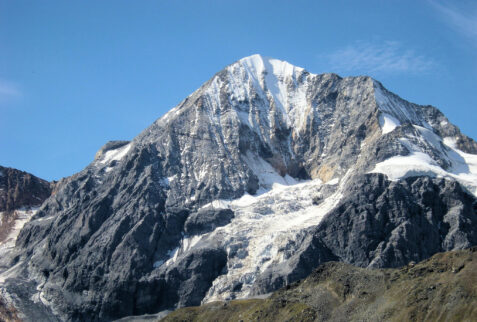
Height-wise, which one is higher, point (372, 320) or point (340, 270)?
point (340, 270)

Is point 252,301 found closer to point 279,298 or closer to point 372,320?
point 279,298

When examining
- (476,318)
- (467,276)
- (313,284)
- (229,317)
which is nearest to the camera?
(476,318)

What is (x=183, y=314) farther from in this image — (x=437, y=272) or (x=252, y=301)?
(x=437, y=272)

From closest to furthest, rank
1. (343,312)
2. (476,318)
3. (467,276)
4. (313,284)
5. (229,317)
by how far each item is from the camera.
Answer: (476,318), (467,276), (343,312), (313,284), (229,317)

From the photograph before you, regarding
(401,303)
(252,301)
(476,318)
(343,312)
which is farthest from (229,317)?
(476,318)

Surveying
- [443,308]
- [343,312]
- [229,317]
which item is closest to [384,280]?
[343,312]

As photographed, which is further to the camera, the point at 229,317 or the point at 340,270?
the point at 229,317
